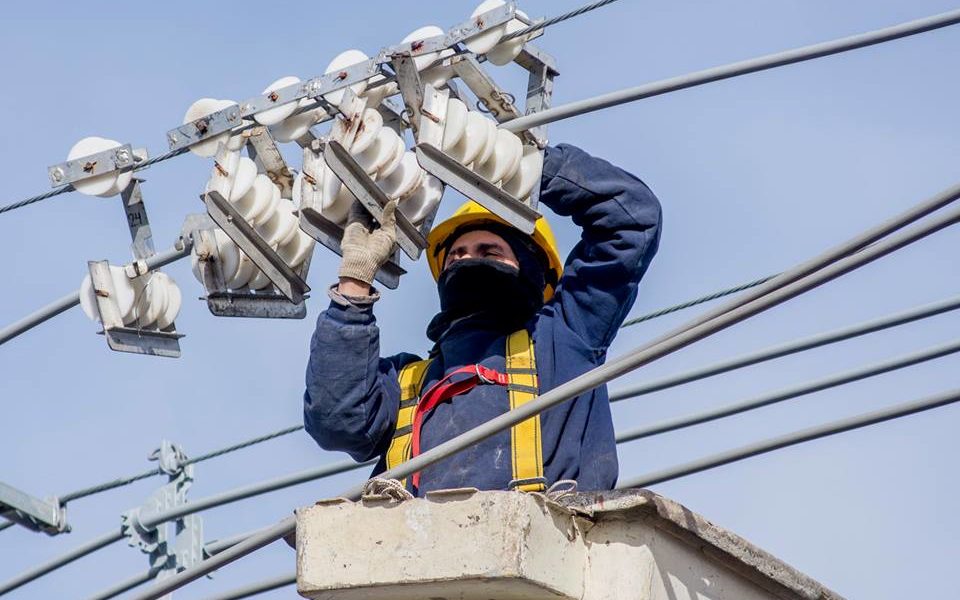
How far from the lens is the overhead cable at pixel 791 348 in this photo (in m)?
8.51

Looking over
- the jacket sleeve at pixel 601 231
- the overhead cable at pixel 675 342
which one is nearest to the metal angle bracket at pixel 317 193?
the jacket sleeve at pixel 601 231

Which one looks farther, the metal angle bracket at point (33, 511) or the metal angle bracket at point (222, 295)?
the metal angle bracket at point (33, 511)

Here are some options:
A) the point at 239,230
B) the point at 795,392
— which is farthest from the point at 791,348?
the point at 239,230

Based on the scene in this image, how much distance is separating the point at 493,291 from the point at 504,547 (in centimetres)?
171

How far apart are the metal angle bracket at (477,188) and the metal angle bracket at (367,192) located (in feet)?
0.82

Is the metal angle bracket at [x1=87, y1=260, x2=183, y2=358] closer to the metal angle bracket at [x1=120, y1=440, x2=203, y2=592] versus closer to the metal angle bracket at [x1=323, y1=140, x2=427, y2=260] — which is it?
the metal angle bracket at [x1=323, y1=140, x2=427, y2=260]

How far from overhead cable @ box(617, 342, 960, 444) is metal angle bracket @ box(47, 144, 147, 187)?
2.55 metres

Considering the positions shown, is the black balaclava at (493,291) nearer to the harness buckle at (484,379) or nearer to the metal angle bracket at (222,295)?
the harness buckle at (484,379)

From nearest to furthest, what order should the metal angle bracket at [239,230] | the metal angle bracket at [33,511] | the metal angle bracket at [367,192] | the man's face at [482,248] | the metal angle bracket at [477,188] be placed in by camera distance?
the metal angle bracket at [477,188]
the metal angle bracket at [367,192]
the metal angle bracket at [239,230]
the man's face at [482,248]
the metal angle bracket at [33,511]

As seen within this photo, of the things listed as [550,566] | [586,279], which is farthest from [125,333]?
[550,566]

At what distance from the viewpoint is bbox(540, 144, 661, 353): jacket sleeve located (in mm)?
7336

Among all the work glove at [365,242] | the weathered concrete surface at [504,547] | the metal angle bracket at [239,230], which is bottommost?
the weathered concrete surface at [504,547]

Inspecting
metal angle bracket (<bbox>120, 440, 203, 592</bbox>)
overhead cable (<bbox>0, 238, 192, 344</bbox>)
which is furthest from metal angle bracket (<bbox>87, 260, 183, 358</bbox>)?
metal angle bracket (<bbox>120, 440, 203, 592</bbox>)

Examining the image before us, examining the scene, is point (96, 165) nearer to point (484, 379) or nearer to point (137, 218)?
point (137, 218)
